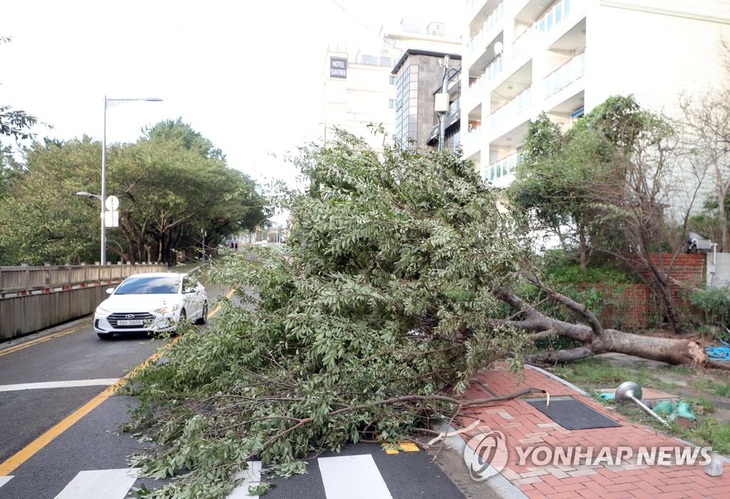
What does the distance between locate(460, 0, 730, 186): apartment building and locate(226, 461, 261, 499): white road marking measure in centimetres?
1367

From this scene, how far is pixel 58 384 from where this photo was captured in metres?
6.98

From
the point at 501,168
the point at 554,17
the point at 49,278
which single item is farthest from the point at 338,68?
the point at 49,278

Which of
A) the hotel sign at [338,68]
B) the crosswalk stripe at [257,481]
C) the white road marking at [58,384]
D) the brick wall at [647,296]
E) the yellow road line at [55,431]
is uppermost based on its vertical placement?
the hotel sign at [338,68]

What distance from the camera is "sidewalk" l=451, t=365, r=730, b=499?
12.0 ft

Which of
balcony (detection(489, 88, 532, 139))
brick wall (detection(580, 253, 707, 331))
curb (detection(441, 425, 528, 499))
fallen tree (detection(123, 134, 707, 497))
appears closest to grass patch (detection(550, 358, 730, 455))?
fallen tree (detection(123, 134, 707, 497))

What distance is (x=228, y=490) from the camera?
148 inches

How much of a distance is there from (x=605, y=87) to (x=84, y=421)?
17.4m

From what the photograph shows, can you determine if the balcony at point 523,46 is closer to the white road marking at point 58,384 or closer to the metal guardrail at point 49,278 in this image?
the metal guardrail at point 49,278

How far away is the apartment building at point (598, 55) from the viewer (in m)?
16.9

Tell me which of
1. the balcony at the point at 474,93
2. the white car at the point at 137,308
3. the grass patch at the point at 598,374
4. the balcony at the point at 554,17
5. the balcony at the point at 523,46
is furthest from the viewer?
the balcony at the point at 474,93

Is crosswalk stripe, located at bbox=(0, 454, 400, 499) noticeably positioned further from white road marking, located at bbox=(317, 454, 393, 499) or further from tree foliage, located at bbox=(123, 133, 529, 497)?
tree foliage, located at bbox=(123, 133, 529, 497)

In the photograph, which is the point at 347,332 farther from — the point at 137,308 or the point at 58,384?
the point at 137,308

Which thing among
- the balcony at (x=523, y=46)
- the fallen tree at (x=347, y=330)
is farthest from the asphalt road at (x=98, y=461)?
the balcony at (x=523, y=46)

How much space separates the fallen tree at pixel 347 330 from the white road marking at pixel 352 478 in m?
0.23
